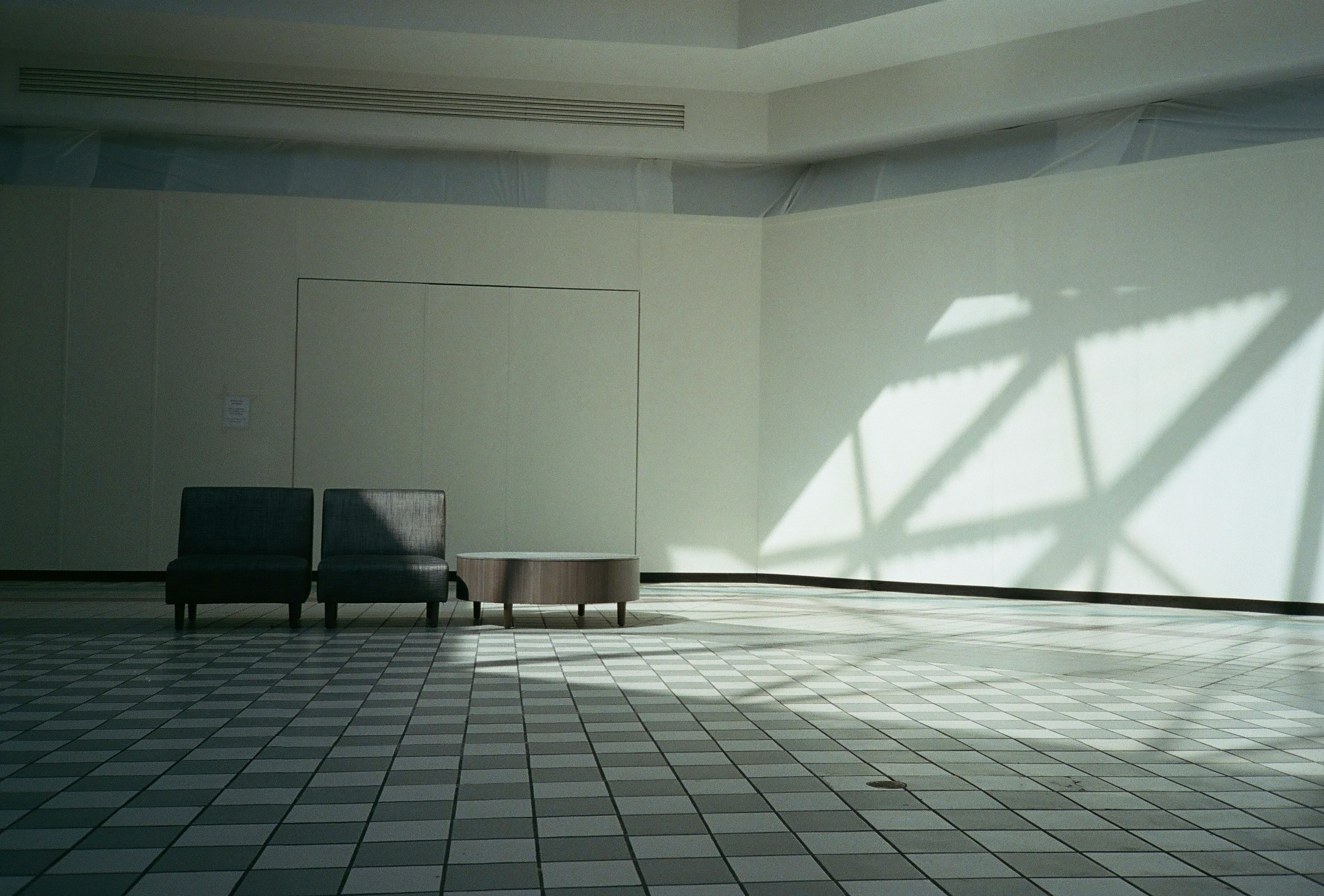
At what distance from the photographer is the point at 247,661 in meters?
6.57

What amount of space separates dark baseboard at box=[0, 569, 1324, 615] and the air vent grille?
457 centimetres

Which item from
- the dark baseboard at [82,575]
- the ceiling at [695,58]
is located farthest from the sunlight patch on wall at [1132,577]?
the dark baseboard at [82,575]

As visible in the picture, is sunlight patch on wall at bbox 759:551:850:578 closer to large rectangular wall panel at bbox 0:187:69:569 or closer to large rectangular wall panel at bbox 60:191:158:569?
large rectangular wall panel at bbox 60:191:158:569

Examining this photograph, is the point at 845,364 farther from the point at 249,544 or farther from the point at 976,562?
the point at 249,544

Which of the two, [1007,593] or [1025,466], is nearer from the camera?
[1025,466]

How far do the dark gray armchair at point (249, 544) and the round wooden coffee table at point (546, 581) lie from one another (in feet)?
3.85

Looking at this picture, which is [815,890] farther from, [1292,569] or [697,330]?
[697,330]

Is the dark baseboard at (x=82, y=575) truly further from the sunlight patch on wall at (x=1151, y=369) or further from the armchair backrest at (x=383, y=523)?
the sunlight patch on wall at (x=1151, y=369)

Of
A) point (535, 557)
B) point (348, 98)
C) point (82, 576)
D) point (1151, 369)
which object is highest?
point (348, 98)

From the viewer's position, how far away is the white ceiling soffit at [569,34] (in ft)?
32.3

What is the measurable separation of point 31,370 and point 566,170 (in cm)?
560

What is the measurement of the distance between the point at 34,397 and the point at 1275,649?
1092 centimetres

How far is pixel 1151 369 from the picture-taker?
33.6ft

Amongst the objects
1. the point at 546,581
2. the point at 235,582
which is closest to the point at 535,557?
the point at 546,581
